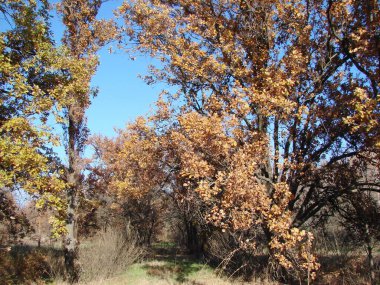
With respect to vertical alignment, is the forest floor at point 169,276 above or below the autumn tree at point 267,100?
below

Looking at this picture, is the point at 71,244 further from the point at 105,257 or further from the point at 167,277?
the point at 167,277

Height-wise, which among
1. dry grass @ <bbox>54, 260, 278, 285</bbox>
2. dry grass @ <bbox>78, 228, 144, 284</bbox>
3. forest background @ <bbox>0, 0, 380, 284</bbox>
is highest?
forest background @ <bbox>0, 0, 380, 284</bbox>

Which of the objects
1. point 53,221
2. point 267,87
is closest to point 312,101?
point 267,87

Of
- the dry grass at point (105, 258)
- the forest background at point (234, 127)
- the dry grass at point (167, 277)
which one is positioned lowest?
the dry grass at point (167, 277)

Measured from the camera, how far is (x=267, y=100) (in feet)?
32.4

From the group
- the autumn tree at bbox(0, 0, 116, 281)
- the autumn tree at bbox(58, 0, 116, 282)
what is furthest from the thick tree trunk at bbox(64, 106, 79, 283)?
the autumn tree at bbox(0, 0, 116, 281)

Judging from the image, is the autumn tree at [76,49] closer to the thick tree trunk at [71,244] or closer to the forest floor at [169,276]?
the thick tree trunk at [71,244]

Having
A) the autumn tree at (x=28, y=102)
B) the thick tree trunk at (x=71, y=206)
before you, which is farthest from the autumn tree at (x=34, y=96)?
the thick tree trunk at (x=71, y=206)

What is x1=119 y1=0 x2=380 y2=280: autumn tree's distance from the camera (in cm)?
918

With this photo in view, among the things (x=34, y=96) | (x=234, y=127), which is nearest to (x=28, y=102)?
(x=34, y=96)

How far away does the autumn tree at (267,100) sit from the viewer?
30.1 ft

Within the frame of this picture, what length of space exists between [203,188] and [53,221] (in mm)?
3943

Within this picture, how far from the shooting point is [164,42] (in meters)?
12.9

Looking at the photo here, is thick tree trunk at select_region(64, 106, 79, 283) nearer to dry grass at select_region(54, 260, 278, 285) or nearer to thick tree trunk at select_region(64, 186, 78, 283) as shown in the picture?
thick tree trunk at select_region(64, 186, 78, 283)
